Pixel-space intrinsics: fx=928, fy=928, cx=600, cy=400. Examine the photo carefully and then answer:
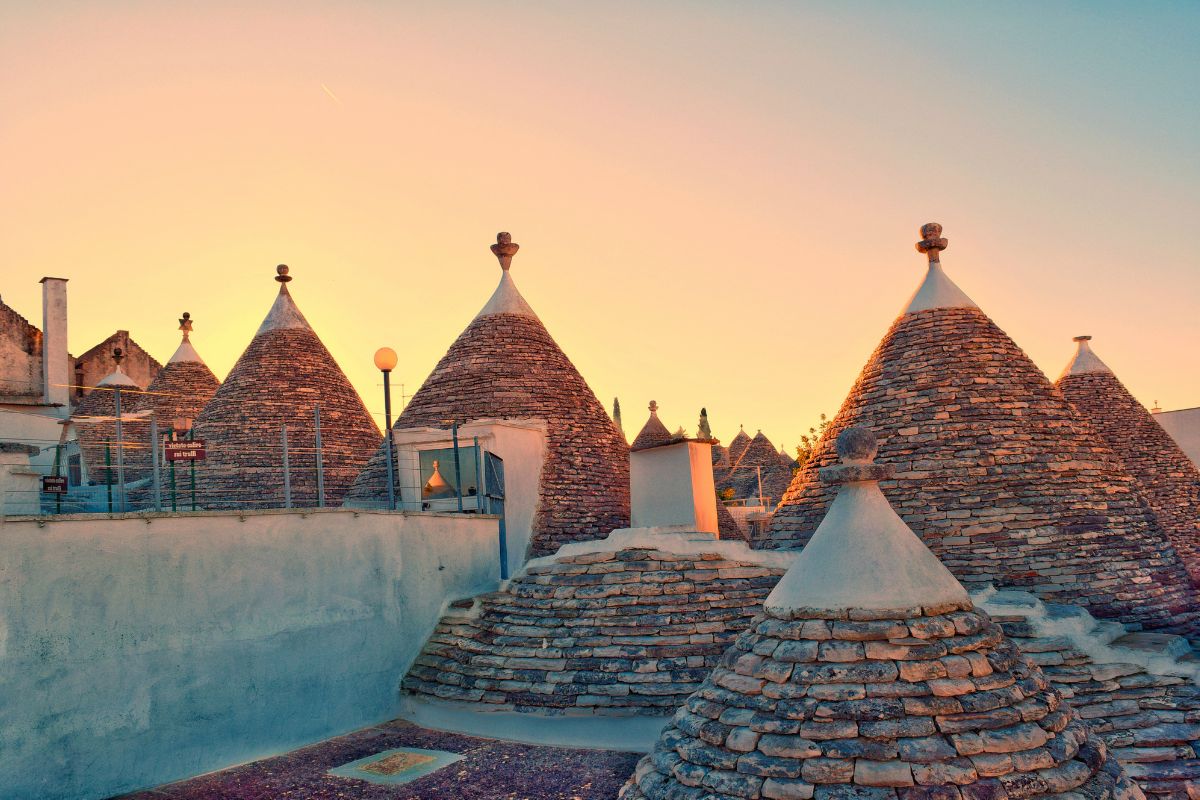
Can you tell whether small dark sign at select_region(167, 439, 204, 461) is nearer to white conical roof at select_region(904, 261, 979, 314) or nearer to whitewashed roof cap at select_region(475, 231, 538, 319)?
whitewashed roof cap at select_region(475, 231, 538, 319)

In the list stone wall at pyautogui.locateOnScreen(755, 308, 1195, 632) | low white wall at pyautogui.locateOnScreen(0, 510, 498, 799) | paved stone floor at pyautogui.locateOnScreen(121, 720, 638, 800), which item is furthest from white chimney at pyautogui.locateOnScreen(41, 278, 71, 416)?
stone wall at pyautogui.locateOnScreen(755, 308, 1195, 632)

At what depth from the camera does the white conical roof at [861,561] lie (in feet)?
16.9

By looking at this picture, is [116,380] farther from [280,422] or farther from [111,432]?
[111,432]

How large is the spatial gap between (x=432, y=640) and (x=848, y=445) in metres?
7.14

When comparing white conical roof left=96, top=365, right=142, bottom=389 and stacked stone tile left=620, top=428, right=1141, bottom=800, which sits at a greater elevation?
white conical roof left=96, top=365, right=142, bottom=389

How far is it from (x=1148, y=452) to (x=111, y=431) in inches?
790

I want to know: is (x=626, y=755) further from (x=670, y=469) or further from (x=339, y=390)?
(x=339, y=390)

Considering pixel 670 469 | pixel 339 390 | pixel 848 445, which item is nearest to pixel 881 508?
pixel 848 445

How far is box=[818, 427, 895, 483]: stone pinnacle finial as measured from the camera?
5.64 metres

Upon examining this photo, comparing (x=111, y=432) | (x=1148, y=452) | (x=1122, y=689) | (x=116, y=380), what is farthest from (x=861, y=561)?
(x=111, y=432)

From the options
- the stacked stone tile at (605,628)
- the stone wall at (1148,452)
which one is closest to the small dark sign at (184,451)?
the stacked stone tile at (605,628)

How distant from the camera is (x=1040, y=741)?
4715mm

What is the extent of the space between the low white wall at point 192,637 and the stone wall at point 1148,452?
11227 millimetres

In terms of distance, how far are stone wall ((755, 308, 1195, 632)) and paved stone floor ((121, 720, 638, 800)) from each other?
161 inches
